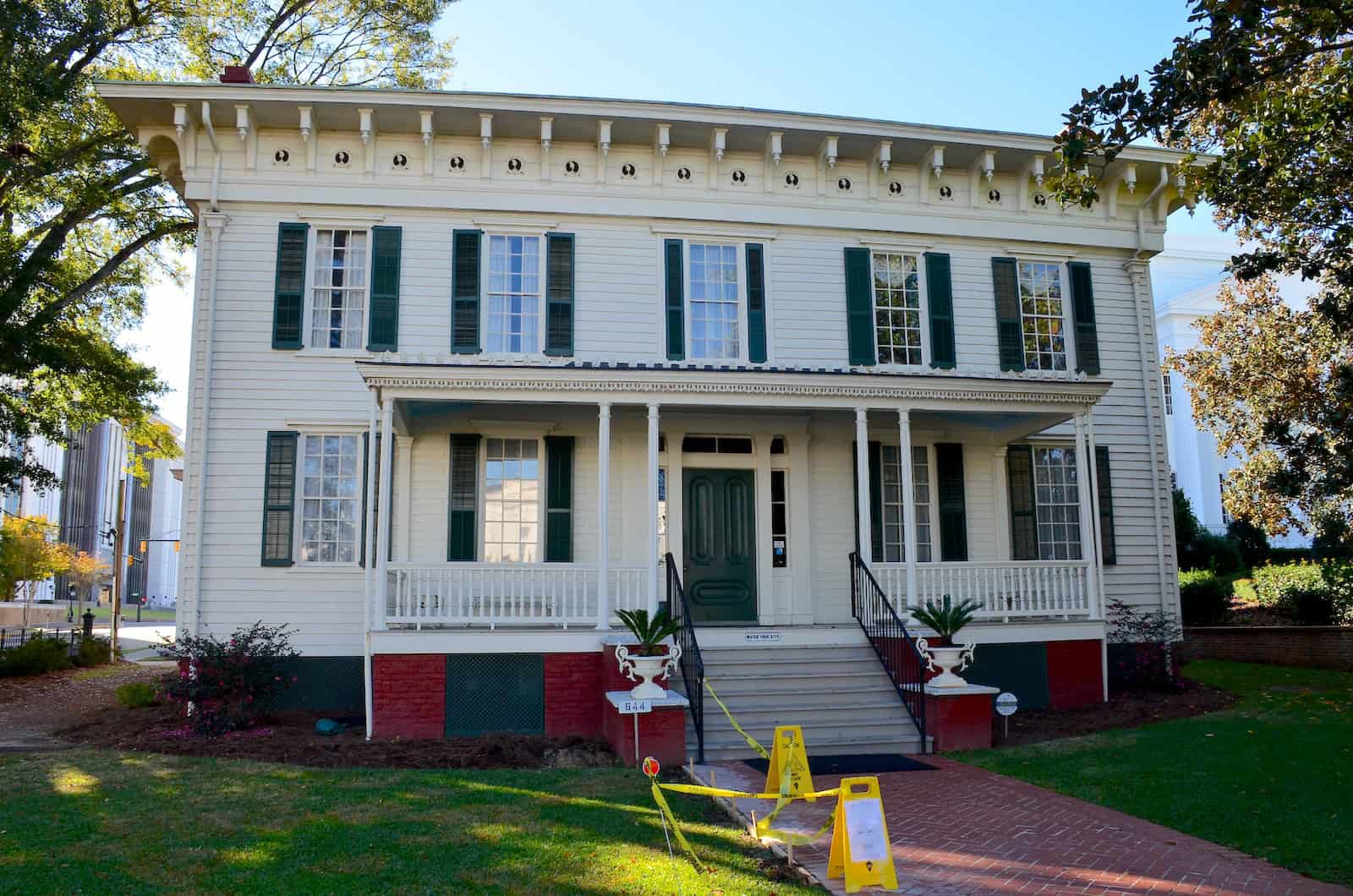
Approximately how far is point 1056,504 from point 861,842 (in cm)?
1050

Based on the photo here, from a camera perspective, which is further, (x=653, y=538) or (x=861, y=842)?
(x=653, y=538)

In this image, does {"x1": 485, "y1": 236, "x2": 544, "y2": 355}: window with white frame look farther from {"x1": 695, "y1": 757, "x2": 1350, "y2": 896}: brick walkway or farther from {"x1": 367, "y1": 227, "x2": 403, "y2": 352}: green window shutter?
{"x1": 695, "y1": 757, "x2": 1350, "y2": 896}: brick walkway

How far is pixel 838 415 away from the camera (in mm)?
14117

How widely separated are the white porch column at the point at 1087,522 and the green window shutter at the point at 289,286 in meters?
10.7

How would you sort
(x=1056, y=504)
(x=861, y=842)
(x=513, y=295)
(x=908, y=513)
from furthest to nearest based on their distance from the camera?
(x=1056, y=504) → (x=513, y=295) → (x=908, y=513) → (x=861, y=842)

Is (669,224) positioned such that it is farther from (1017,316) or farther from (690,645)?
(690,645)

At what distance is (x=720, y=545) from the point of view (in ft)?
46.0

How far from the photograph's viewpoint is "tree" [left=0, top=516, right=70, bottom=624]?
31016 millimetres

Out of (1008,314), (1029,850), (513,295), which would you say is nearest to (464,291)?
(513,295)

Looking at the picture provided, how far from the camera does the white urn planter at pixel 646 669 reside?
10156 millimetres

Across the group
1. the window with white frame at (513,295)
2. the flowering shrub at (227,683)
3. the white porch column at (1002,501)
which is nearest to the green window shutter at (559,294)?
the window with white frame at (513,295)

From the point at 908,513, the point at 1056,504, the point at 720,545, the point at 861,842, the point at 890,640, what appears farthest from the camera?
the point at 1056,504

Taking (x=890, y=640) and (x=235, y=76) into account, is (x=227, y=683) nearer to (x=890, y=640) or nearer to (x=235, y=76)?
(x=890, y=640)

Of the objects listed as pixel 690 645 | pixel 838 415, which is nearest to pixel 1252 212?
pixel 838 415
